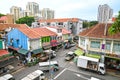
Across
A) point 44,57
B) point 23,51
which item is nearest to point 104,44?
point 44,57

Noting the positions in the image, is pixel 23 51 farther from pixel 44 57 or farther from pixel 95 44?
pixel 95 44

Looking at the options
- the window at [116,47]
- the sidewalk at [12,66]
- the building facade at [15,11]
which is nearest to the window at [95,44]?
the window at [116,47]

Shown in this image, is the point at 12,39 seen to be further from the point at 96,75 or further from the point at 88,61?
the point at 96,75

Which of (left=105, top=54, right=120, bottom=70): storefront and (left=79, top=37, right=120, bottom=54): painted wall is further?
(left=105, top=54, right=120, bottom=70): storefront

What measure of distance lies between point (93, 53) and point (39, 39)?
14398 mm

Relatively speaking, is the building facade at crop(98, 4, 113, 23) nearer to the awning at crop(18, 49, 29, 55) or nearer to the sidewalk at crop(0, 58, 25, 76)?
the awning at crop(18, 49, 29, 55)

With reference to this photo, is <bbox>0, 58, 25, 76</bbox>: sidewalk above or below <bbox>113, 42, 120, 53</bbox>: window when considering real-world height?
below

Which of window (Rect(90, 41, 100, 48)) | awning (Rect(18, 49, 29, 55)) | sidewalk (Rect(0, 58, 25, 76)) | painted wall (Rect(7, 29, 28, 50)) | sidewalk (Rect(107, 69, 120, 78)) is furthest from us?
painted wall (Rect(7, 29, 28, 50))

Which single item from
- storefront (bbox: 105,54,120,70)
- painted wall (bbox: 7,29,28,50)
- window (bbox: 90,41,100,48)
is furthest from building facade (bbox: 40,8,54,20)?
storefront (bbox: 105,54,120,70)

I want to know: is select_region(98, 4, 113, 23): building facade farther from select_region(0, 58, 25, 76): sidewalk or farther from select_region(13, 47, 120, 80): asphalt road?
select_region(0, 58, 25, 76): sidewalk

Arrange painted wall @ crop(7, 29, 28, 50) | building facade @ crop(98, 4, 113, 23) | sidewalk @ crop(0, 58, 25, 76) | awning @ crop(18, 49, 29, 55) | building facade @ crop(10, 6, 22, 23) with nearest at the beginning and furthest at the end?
sidewalk @ crop(0, 58, 25, 76) → awning @ crop(18, 49, 29, 55) → painted wall @ crop(7, 29, 28, 50) → building facade @ crop(98, 4, 113, 23) → building facade @ crop(10, 6, 22, 23)

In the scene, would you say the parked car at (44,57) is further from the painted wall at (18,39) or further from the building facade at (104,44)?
the building facade at (104,44)

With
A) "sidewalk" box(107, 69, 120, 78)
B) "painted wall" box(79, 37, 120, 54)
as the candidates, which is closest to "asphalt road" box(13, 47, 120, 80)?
"sidewalk" box(107, 69, 120, 78)

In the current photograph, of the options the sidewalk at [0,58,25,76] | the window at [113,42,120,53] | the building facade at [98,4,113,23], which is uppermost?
the building facade at [98,4,113,23]
